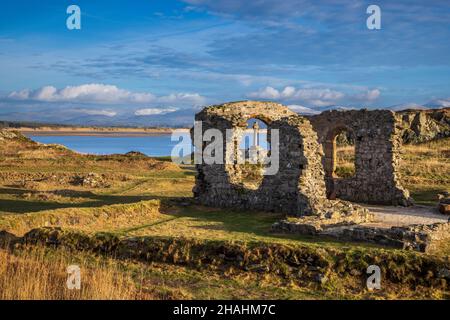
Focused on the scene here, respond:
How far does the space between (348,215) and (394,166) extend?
6.84m

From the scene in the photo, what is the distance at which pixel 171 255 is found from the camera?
10984 mm

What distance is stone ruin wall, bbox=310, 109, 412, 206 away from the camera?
21.1 m

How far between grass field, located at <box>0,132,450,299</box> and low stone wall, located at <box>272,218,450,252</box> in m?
0.48

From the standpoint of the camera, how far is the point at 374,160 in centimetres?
2167

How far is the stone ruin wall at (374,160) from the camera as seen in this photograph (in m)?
21.1

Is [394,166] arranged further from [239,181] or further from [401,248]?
[401,248]

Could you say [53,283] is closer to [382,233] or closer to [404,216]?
[382,233]

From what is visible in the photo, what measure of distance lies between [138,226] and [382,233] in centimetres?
709

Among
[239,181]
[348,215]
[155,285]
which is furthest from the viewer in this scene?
[239,181]

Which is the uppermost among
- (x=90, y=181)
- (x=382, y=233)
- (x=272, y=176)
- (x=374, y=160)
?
(x=374, y=160)

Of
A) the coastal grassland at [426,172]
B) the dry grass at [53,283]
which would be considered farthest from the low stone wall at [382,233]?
the coastal grassland at [426,172]

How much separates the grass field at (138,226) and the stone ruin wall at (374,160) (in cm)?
178

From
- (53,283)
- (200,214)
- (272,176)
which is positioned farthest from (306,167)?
(53,283)
